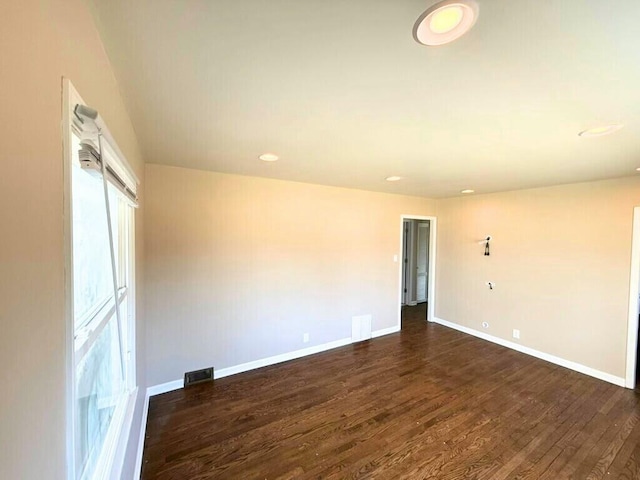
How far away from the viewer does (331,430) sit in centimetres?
234

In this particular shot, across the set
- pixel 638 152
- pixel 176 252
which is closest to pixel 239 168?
pixel 176 252

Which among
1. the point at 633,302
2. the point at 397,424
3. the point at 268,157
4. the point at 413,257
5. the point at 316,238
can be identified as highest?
the point at 268,157

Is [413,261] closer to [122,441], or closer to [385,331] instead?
[385,331]

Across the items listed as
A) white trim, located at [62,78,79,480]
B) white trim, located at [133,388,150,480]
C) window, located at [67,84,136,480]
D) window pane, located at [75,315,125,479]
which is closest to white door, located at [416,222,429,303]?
white trim, located at [133,388,150,480]

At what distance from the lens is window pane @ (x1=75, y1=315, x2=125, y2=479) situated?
959 mm

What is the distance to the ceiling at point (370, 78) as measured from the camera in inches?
35.5

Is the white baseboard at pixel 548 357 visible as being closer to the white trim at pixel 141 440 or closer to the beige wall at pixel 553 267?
the beige wall at pixel 553 267

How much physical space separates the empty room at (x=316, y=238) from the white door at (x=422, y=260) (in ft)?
4.30

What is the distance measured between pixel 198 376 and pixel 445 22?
3562mm

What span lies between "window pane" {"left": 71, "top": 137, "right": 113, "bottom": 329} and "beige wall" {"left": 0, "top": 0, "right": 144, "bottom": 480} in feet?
0.86

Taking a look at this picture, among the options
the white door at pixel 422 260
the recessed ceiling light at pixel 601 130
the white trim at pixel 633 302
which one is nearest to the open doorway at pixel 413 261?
the white door at pixel 422 260

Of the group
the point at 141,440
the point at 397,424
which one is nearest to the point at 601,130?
the point at 397,424

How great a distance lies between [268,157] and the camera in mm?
2492

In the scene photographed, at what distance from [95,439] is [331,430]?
1.76m
